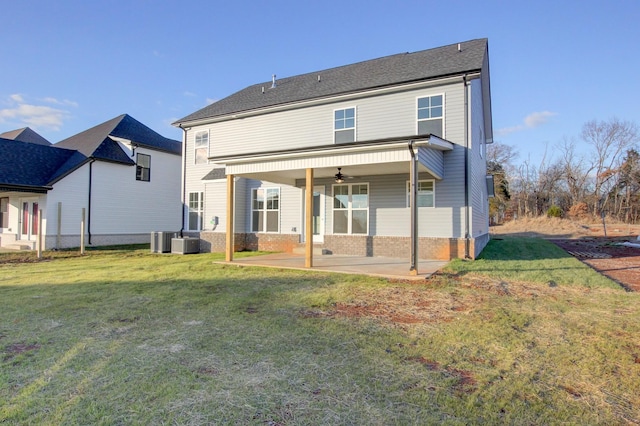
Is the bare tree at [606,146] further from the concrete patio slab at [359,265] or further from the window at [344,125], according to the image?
the concrete patio slab at [359,265]

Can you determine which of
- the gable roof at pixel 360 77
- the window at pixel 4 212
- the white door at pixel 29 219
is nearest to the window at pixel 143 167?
the white door at pixel 29 219

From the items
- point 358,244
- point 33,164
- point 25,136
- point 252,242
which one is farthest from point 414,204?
point 25,136

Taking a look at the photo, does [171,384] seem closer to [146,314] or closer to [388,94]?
[146,314]

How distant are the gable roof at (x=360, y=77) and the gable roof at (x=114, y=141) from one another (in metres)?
4.64

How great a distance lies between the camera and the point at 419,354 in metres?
3.69

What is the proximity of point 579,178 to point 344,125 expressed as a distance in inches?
1499

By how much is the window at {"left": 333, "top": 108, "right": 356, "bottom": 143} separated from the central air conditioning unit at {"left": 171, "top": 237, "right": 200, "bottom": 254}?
711 centimetres

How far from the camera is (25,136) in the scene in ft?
78.2

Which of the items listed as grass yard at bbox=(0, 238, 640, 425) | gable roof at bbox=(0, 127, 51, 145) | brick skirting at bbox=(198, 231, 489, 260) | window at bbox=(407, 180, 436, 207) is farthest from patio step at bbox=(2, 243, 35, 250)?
window at bbox=(407, 180, 436, 207)

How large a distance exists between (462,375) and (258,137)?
12.6m

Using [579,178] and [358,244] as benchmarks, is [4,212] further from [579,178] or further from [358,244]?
[579,178]

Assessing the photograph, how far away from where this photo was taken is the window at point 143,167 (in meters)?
19.0

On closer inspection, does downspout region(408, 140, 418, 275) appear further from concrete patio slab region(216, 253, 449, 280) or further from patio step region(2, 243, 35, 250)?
patio step region(2, 243, 35, 250)

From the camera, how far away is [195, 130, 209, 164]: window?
1544 centimetres
